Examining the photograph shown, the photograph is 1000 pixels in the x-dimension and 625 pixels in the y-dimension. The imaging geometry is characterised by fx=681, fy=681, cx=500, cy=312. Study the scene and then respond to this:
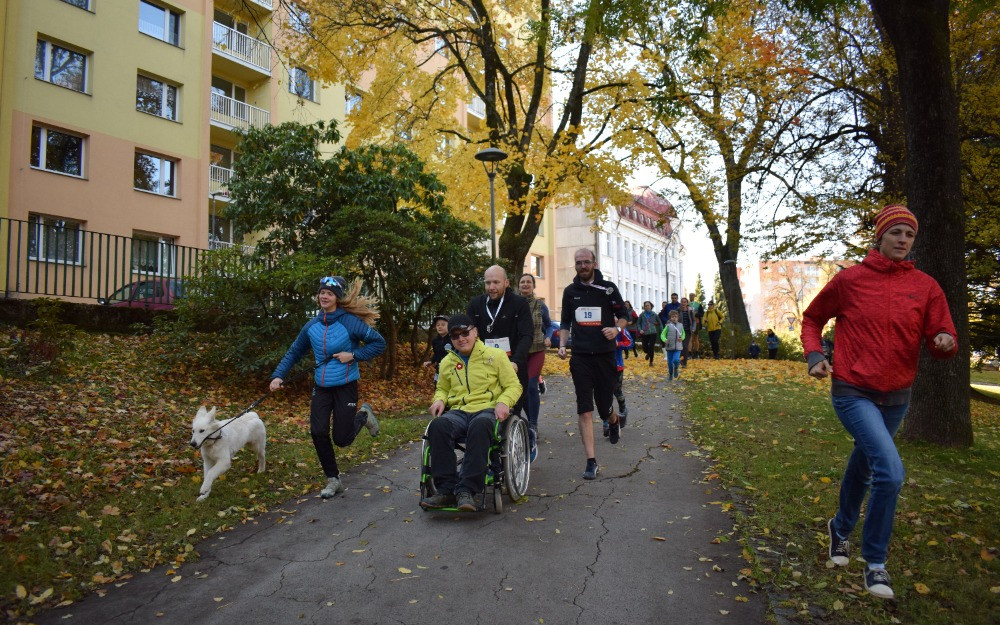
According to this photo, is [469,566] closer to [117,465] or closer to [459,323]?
[459,323]

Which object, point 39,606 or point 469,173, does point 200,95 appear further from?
point 39,606

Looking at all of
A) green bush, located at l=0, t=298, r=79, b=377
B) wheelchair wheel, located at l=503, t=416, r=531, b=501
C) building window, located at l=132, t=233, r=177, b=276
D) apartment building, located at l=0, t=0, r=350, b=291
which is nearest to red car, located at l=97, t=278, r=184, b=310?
building window, located at l=132, t=233, r=177, b=276

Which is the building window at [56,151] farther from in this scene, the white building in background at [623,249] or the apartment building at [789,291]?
the apartment building at [789,291]

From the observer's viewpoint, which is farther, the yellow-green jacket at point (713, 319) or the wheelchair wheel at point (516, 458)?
the yellow-green jacket at point (713, 319)

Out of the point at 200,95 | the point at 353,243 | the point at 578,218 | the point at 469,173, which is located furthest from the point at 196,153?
the point at 578,218

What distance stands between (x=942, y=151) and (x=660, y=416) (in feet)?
17.0

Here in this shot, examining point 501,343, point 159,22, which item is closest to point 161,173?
point 159,22

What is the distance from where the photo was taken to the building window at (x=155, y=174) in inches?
922

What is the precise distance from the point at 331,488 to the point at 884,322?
15.4 feet

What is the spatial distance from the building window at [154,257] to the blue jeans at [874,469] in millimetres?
13488

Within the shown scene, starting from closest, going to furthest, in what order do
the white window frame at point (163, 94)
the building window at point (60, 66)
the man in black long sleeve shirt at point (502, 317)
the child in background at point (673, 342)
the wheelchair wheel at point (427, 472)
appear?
the wheelchair wheel at point (427, 472) < the man in black long sleeve shirt at point (502, 317) < the child in background at point (673, 342) < the building window at point (60, 66) < the white window frame at point (163, 94)

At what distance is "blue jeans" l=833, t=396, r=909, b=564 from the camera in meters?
3.76

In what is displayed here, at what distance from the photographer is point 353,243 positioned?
12656 millimetres

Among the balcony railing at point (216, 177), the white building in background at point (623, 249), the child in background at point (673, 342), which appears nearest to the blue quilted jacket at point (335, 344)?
the child in background at point (673, 342)
